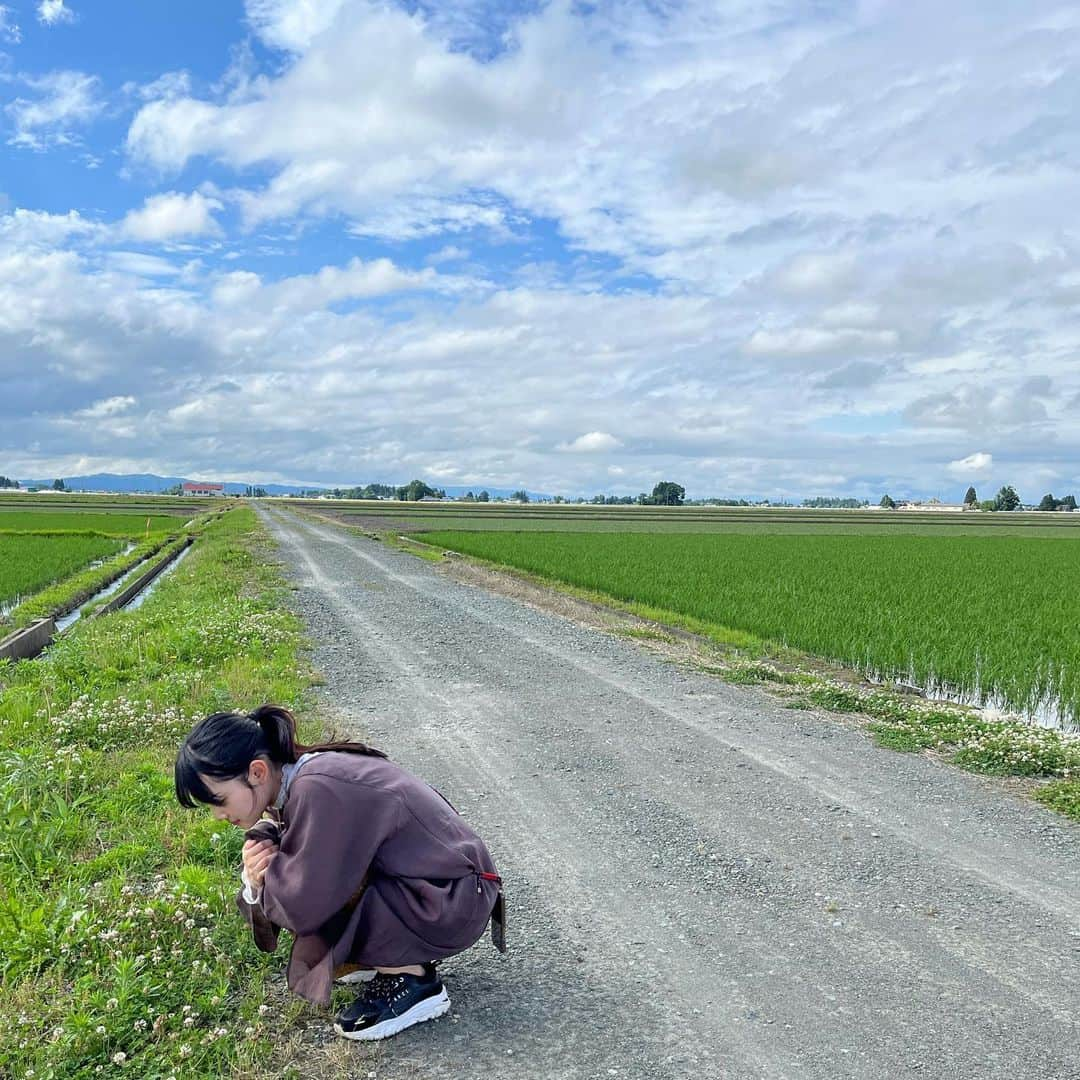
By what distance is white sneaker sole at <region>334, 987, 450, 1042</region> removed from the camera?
3422mm

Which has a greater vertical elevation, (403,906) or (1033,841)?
(403,906)

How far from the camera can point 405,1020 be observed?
3475 millimetres

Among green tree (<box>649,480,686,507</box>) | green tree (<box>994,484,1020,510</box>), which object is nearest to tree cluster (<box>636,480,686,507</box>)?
green tree (<box>649,480,686,507</box>)

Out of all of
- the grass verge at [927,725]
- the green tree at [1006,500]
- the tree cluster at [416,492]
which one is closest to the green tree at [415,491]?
the tree cluster at [416,492]

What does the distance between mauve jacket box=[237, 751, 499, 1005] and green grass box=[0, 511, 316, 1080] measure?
463 millimetres

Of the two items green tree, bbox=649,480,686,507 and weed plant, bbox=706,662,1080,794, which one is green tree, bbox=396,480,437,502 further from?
weed plant, bbox=706,662,1080,794

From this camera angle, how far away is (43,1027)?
3439mm

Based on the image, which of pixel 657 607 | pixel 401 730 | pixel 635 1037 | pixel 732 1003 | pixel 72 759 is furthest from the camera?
pixel 657 607

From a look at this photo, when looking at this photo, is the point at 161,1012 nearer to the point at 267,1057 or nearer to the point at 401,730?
the point at 267,1057

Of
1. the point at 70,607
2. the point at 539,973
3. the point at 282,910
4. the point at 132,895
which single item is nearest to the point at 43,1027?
the point at 132,895

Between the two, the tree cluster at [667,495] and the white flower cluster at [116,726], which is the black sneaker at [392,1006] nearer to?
the white flower cluster at [116,726]

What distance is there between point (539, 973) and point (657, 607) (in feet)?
48.4

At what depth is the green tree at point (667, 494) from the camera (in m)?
183

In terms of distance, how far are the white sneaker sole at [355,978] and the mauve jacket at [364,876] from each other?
33 cm
